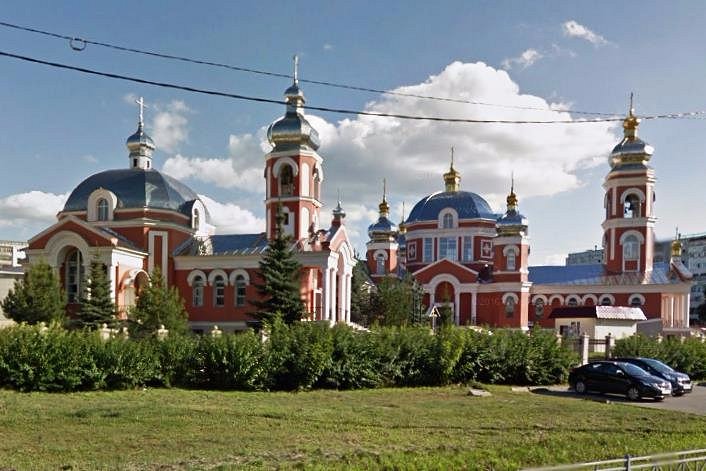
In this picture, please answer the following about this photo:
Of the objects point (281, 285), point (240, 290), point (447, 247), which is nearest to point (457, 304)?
point (447, 247)

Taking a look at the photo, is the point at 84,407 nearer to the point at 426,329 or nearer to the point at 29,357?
the point at 29,357

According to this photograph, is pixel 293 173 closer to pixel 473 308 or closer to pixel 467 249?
pixel 473 308

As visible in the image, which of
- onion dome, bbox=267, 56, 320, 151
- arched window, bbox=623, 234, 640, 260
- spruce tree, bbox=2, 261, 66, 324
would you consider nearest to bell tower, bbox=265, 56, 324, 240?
onion dome, bbox=267, 56, 320, 151

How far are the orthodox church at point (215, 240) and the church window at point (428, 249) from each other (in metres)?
20.0

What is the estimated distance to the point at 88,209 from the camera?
38750mm

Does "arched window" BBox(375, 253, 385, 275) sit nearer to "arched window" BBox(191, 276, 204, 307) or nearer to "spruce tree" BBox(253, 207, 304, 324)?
"arched window" BBox(191, 276, 204, 307)

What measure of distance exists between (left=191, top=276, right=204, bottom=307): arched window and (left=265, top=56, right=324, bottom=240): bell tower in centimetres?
474

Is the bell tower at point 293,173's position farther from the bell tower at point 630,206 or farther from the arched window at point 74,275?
the bell tower at point 630,206

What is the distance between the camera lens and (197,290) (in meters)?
38.7

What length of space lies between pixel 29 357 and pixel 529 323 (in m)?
43.3

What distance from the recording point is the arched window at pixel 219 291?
38188 mm

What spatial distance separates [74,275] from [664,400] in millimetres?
29881

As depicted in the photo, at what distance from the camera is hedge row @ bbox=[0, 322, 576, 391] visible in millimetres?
17094

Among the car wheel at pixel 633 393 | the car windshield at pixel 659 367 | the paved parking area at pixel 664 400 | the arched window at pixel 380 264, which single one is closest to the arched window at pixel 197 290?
the paved parking area at pixel 664 400
